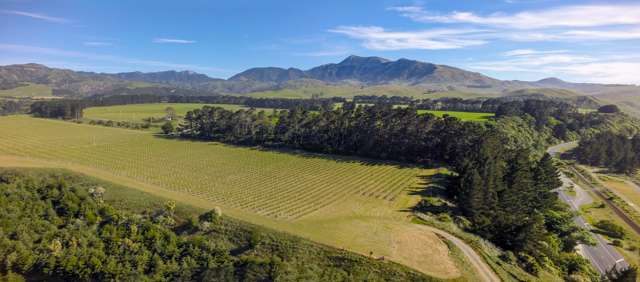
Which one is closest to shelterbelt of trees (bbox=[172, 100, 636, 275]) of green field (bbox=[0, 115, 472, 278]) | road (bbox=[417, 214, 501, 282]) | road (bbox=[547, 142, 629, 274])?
road (bbox=[547, 142, 629, 274])

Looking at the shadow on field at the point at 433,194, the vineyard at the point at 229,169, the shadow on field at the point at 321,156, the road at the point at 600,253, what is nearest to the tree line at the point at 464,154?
the road at the point at 600,253

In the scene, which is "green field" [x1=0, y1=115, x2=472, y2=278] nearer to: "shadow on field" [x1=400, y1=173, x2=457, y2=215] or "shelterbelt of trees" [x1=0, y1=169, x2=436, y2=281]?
"shadow on field" [x1=400, y1=173, x2=457, y2=215]

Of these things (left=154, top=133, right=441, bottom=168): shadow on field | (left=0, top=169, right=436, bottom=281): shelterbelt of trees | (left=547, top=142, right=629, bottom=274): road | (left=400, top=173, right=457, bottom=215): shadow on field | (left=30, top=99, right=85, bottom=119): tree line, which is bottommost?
(left=547, top=142, right=629, bottom=274): road

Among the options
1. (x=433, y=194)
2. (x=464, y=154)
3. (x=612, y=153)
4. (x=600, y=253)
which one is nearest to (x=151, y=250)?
(x=433, y=194)

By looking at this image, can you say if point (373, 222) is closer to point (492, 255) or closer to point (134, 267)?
point (492, 255)

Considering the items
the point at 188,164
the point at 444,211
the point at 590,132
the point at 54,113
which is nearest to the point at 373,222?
the point at 444,211

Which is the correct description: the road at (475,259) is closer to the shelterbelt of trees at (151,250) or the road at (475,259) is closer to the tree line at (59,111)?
the shelterbelt of trees at (151,250)

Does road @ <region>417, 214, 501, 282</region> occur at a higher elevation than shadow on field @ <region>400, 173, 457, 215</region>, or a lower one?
lower
